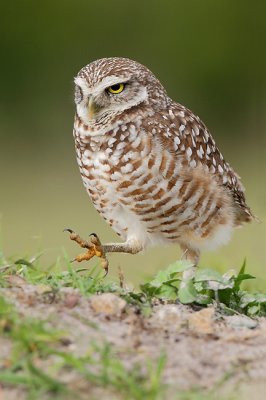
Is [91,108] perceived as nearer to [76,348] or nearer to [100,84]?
[100,84]

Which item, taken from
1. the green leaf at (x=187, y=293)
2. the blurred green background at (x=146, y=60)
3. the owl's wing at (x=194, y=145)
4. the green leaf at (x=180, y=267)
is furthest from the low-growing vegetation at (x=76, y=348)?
the blurred green background at (x=146, y=60)

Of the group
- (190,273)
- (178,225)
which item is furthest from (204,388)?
(178,225)

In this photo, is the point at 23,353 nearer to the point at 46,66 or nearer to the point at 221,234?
the point at 221,234

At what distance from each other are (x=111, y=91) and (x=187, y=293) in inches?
56.5

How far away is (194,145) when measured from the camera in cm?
565

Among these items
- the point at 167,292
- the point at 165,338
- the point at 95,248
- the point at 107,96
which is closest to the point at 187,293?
the point at 167,292

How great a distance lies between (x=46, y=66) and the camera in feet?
46.4

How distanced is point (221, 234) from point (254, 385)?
2.14 metres

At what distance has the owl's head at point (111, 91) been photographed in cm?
550

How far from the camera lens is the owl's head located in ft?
18.0

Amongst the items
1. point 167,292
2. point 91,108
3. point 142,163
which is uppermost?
point 91,108

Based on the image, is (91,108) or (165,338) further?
(91,108)

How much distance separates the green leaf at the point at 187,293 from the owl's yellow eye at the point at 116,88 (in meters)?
1.36

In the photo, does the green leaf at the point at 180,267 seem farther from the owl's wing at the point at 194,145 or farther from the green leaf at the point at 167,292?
the owl's wing at the point at 194,145
